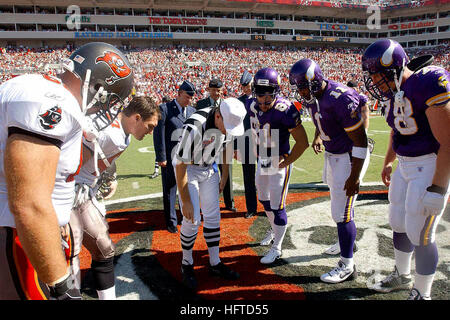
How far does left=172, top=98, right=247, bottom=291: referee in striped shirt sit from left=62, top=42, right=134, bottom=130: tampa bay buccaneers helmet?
103 cm

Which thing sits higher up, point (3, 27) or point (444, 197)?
point (3, 27)

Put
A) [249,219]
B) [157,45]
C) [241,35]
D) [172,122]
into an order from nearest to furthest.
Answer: [172,122] → [249,219] → [157,45] → [241,35]

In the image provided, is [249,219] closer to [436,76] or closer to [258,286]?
[258,286]

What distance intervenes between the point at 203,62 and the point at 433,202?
41.0 meters

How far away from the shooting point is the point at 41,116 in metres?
1.19

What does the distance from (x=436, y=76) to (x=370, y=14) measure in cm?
6038

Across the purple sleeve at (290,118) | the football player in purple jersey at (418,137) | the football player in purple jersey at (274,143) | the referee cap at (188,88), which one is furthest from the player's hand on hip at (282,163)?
the referee cap at (188,88)

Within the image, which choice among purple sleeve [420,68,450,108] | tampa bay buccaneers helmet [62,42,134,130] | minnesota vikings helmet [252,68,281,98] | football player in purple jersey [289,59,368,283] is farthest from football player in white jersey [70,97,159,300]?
purple sleeve [420,68,450,108]

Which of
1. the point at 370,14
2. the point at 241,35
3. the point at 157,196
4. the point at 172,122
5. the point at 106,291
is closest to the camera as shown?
the point at 106,291

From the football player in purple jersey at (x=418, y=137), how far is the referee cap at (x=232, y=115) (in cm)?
120

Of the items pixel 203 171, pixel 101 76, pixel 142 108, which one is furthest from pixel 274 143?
pixel 101 76

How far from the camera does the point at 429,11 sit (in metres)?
50.4

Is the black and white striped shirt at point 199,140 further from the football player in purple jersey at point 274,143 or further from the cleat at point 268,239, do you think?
the cleat at point 268,239
